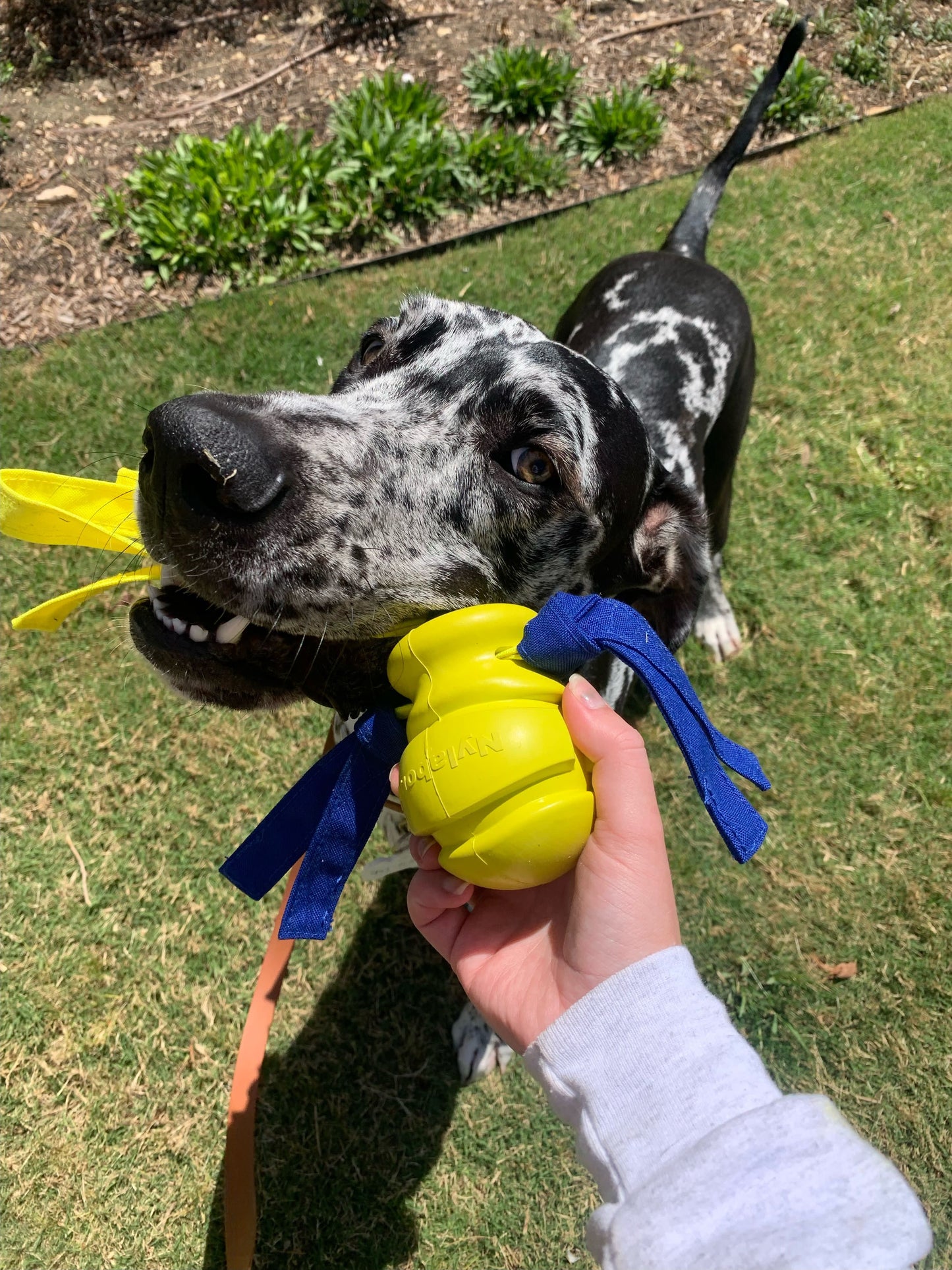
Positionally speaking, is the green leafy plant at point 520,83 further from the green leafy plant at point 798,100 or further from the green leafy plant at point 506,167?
the green leafy plant at point 798,100

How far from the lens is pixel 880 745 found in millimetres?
4605

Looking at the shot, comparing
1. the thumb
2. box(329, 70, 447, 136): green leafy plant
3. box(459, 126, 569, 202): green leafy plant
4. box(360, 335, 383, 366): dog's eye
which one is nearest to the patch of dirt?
box(459, 126, 569, 202): green leafy plant

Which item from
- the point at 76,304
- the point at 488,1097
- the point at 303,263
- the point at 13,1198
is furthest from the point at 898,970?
the point at 76,304

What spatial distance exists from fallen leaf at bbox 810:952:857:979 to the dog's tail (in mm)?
4276

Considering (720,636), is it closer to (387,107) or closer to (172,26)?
(387,107)

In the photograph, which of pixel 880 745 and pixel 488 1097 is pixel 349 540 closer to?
pixel 488 1097

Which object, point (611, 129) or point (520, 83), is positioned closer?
point (520, 83)

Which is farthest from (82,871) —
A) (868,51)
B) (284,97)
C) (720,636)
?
(868,51)

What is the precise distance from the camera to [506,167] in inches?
256

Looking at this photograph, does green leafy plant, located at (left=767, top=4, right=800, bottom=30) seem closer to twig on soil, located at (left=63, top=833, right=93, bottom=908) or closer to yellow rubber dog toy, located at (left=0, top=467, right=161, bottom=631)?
→ yellow rubber dog toy, located at (left=0, top=467, right=161, bottom=631)

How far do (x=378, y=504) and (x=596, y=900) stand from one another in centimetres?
127

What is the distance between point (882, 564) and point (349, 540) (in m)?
4.24

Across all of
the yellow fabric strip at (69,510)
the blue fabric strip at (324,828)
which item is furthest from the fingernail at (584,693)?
the yellow fabric strip at (69,510)

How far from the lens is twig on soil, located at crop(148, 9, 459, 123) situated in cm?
670
